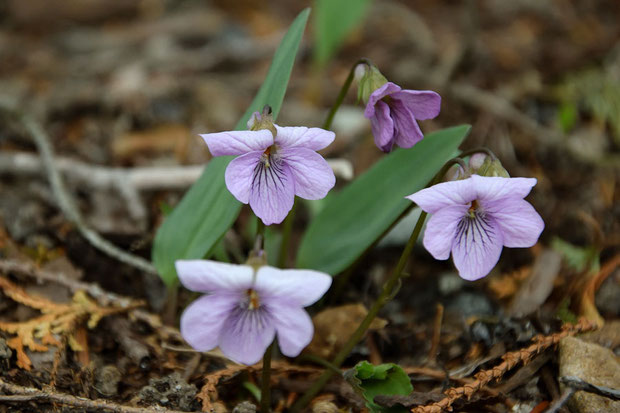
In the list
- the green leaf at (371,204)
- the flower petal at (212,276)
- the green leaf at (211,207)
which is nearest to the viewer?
the flower petal at (212,276)

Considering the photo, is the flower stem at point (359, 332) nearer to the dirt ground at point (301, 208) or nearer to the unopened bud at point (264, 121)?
the dirt ground at point (301, 208)

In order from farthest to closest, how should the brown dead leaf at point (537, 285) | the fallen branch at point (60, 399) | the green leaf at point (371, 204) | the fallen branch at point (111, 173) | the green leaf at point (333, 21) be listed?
the green leaf at point (333, 21), the fallen branch at point (111, 173), the brown dead leaf at point (537, 285), the green leaf at point (371, 204), the fallen branch at point (60, 399)

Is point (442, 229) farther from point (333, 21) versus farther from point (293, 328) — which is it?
point (333, 21)

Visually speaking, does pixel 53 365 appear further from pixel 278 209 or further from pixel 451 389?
pixel 451 389


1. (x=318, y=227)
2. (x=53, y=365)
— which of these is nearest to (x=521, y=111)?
(x=318, y=227)

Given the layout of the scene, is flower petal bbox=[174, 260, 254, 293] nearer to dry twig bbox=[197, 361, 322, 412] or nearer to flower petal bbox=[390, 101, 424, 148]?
dry twig bbox=[197, 361, 322, 412]

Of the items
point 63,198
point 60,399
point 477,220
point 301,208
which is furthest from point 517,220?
point 63,198

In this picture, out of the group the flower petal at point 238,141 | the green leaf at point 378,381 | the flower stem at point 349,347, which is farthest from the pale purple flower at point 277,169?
the green leaf at point 378,381
